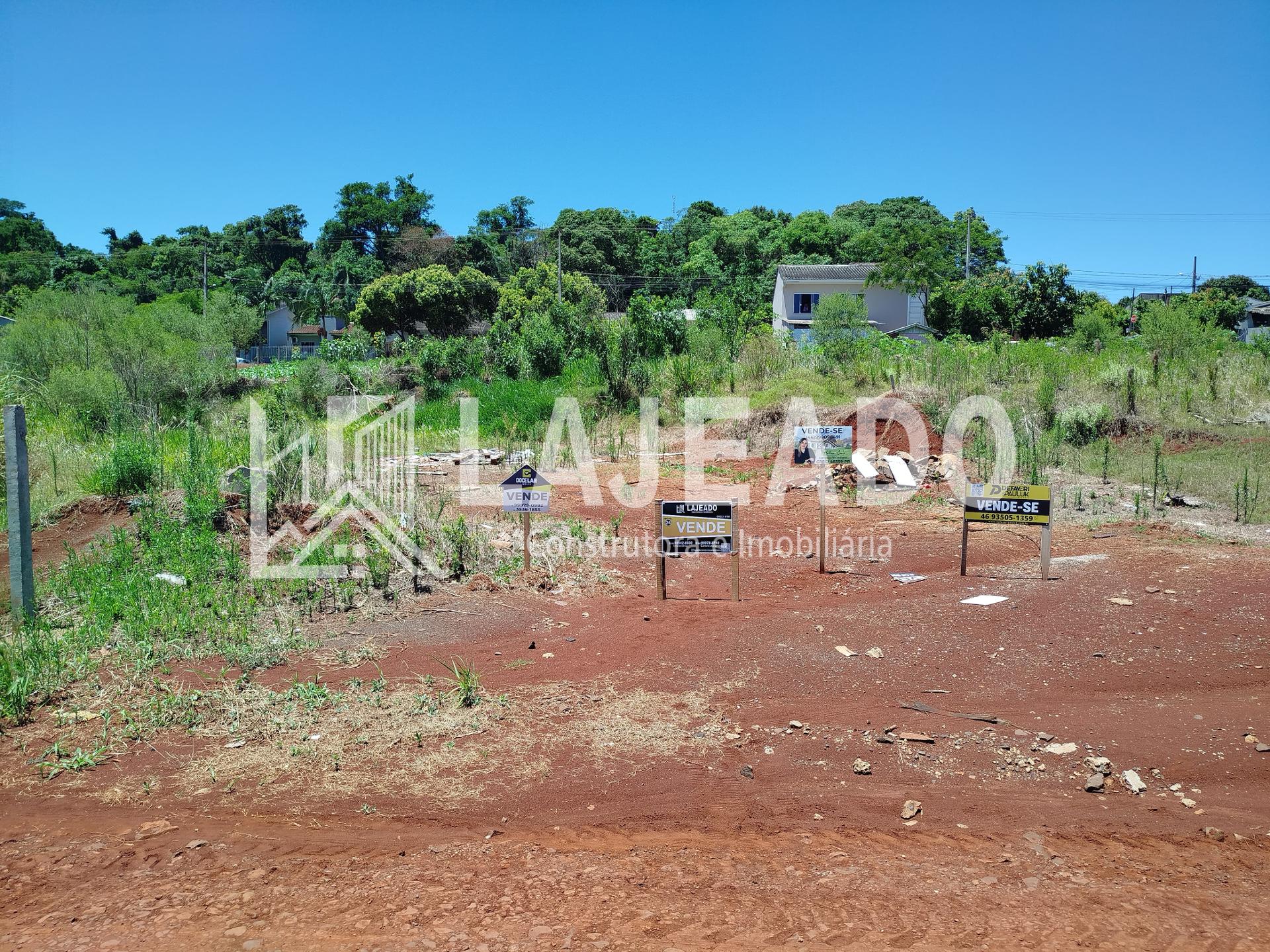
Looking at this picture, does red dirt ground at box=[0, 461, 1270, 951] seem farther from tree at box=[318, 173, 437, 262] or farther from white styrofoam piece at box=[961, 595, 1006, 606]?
tree at box=[318, 173, 437, 262]

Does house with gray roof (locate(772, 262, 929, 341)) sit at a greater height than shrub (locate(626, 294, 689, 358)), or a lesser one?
greater

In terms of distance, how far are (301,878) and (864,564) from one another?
7265 mm

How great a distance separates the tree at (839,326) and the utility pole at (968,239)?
8021mm

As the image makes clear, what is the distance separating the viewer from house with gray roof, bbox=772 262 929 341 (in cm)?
4312

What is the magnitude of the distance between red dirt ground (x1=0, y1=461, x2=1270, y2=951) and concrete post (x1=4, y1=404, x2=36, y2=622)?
2.42 m

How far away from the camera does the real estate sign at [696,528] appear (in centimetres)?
797

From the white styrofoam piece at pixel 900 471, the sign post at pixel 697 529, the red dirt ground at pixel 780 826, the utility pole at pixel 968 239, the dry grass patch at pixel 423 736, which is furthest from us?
the utility pole at pixel 968 239

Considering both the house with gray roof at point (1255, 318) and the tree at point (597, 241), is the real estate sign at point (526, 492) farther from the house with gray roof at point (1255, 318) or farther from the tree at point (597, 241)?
the house with gray roof at point (1255, 318)

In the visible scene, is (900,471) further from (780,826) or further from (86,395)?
(86,395)

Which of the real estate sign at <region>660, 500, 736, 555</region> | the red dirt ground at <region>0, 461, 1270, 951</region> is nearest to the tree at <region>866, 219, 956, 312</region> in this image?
the real estate sign at <region>660, 500, 736, 555</region>

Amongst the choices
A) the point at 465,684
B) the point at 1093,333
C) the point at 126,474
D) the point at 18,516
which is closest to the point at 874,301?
the point at 1093,333

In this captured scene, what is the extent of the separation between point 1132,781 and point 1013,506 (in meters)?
4.10

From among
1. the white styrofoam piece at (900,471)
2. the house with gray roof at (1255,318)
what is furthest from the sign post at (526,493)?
the house with gray roof at (1255,318)

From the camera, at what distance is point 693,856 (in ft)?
13.4
